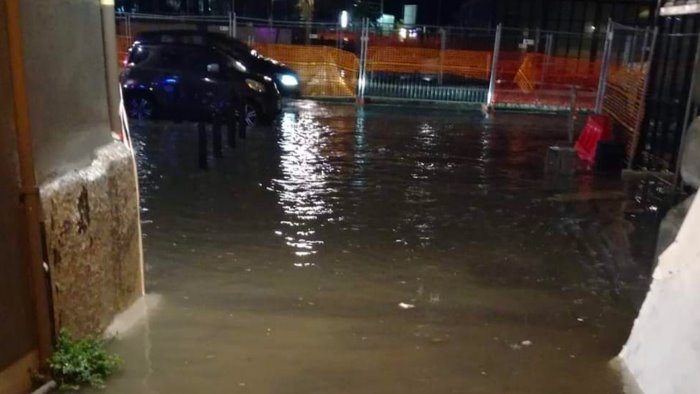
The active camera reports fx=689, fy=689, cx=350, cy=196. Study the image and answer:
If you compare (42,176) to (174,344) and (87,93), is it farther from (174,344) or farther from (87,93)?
(174,344)

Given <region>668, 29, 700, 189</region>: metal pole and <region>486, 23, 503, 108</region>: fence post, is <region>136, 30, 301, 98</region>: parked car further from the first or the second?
<region>668, 29, 700, 189</region>: metal pole

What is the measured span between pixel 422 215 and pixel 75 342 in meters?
4.78

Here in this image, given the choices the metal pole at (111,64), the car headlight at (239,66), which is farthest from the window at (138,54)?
the metal pole at (111,64)

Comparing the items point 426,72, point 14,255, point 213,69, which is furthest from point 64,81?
point 426,72

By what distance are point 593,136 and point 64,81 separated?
966cm

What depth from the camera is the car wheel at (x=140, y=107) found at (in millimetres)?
14422

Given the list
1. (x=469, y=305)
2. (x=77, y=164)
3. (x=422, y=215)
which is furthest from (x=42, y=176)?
(x=422, y=215)

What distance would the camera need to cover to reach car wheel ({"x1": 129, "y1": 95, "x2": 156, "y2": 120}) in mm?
14422

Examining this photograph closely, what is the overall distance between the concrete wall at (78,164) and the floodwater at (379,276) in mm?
467

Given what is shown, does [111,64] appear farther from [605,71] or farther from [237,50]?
[237,50]

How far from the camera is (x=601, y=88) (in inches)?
525

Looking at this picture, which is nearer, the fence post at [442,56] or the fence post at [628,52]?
the fence post at [628,52]

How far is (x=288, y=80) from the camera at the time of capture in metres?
18.6

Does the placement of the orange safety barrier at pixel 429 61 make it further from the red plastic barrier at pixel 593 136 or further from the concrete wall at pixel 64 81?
the concrete wall at pixel 64 81
